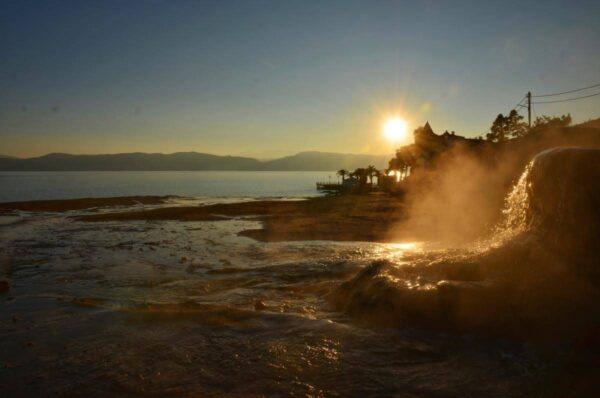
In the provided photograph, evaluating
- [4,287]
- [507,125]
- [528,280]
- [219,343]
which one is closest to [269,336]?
[219,343]

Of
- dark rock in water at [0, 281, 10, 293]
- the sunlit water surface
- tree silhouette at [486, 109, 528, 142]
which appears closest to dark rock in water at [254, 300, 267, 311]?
the sunlit water surface

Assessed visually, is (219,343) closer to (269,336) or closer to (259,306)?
(269,336)

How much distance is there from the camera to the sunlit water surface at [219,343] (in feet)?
16.3

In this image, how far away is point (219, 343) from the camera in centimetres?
631

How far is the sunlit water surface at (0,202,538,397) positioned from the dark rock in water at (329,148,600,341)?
0.42m

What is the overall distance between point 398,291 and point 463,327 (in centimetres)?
119

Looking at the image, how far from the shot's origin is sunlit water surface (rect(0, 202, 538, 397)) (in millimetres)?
4965

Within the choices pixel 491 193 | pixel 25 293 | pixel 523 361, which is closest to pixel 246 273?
pixel 25 293

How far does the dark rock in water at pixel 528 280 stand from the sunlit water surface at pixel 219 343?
42cm

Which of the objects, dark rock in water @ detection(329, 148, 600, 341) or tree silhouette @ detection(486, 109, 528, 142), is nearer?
dark rock in water @ detection(329, 148, 600, 341)

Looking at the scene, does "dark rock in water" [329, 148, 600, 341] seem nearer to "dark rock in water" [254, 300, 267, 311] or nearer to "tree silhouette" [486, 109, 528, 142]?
"dark rock in water" [254, 300, 267, 311]

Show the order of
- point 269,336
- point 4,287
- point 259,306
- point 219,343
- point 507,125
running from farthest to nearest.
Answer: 1. point 507,125
2. point 4,287
3. point 259,306
4. point 269,336
5. point 219,343

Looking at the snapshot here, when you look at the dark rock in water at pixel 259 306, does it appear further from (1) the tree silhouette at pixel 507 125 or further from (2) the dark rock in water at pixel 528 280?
(1) the tree silhouette at pixel 507 125

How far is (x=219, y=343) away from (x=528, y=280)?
17.0 ft
